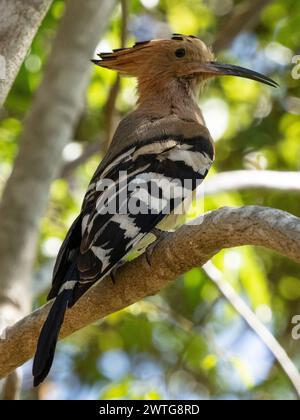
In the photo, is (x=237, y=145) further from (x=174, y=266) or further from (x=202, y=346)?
(x=174, y=266)

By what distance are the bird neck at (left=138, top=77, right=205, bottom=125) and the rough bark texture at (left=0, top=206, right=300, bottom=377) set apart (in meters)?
1.00

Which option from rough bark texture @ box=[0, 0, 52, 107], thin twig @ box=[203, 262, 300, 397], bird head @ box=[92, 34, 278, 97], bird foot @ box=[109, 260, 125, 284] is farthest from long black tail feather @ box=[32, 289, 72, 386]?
bird head @ box=[92, 34, 278, 97]

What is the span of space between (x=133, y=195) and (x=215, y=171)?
77.7 inches

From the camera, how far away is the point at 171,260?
9.64 ft

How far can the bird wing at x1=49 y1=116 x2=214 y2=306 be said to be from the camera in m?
3.10

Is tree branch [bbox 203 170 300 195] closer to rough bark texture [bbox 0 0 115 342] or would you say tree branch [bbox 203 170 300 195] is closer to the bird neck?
the bird neck

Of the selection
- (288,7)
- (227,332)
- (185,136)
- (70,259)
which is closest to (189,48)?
(185,136)

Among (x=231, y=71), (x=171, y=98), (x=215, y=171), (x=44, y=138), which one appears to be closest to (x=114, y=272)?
(x=171, y=98)

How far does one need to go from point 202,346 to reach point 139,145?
5.63 ft

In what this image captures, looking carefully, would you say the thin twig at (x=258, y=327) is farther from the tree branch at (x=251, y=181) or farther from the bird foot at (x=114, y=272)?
the bird foot at (x=114, y=272)

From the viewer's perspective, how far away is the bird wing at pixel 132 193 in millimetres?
3096

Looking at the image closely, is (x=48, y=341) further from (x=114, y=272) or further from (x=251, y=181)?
(x=251, y=181)

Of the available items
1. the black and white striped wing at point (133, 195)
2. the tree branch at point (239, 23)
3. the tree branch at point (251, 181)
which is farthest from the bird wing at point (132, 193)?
the tree branch at point (239, 23)

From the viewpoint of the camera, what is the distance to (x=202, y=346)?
5.07m
